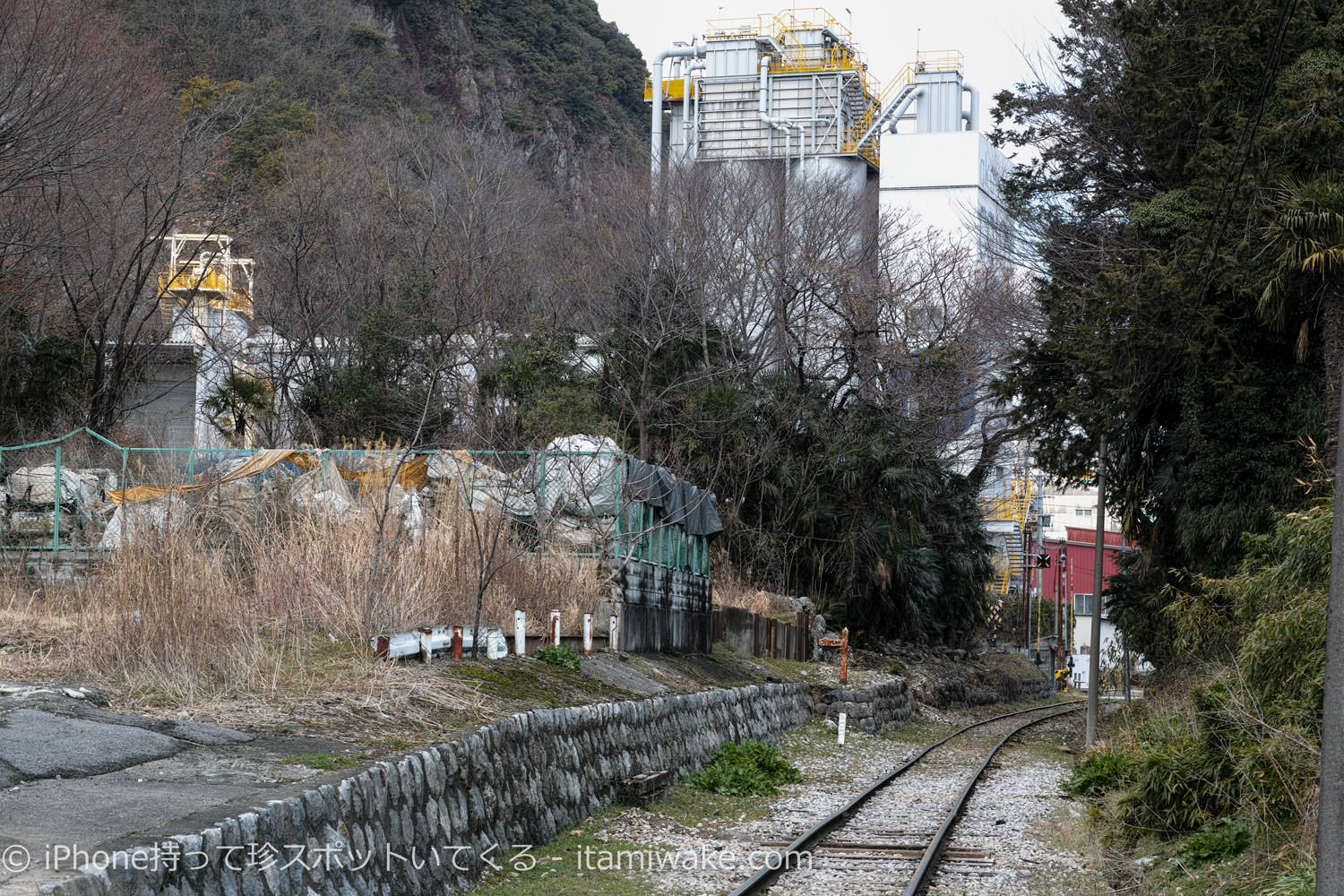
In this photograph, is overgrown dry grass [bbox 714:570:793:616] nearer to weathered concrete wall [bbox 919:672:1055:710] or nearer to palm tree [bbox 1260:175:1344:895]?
weathered concrete wall [bbox 919:672:1055:710]

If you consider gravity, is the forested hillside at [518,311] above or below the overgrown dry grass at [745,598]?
above

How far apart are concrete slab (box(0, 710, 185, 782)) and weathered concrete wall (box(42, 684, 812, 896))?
124 cm

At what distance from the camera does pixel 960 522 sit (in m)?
33.6

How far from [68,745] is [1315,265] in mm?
14670

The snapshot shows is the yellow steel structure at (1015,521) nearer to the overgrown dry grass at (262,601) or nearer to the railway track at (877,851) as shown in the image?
the railway track at (877,851)

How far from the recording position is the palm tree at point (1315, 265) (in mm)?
15242

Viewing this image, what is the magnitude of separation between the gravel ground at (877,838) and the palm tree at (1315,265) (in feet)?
21.6

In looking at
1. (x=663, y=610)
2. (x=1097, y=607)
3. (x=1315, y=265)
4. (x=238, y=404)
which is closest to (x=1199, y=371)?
(x=1315, y=265)

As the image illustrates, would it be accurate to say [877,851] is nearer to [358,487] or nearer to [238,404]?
[358,487]

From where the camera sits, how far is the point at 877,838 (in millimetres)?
11453

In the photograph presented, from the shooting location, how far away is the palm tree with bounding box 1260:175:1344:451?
1524 cm

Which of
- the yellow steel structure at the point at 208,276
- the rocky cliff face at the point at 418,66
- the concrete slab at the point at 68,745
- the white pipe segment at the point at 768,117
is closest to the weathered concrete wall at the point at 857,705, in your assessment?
the yellow steel structure at the point at 208,276

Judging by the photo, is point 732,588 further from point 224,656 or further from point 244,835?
point 244,835

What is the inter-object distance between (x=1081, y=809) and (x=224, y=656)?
32.4ft
